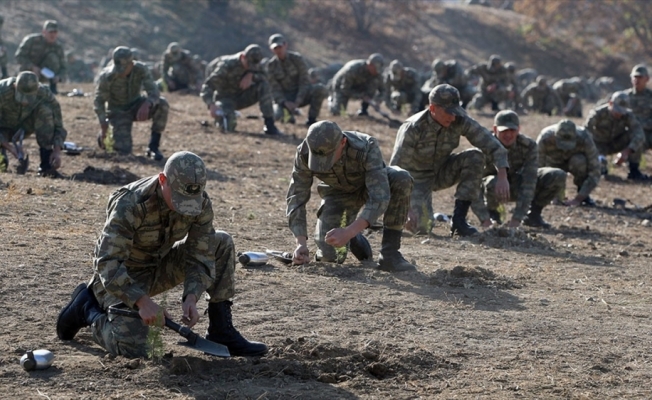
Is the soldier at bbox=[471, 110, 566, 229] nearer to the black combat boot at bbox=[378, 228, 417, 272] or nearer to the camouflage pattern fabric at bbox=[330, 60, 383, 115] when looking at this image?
the black combat boot at bbox=[378, 228, 417, 272]

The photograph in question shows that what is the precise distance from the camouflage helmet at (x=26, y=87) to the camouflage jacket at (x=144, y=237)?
6296 mm

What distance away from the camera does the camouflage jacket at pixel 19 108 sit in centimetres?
1228

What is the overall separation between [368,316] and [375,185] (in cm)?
121

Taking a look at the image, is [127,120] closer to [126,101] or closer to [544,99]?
[126,101]

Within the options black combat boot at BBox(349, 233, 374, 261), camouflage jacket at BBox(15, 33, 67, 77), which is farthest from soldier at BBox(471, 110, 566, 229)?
camouflage jacket at BBox(15, 33, 67, 77)

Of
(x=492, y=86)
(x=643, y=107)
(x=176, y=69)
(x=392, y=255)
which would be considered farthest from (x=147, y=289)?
(x=492, y=86)

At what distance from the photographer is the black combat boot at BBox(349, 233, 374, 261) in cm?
883

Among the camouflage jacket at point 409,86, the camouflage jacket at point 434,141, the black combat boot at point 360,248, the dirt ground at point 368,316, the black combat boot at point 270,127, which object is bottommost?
the dirt ground at point 368,316

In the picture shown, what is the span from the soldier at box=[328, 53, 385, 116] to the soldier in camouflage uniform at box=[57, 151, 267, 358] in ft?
47.6

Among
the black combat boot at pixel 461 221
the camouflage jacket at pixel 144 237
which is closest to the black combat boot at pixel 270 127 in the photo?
the black combat boot at pixel 461 221

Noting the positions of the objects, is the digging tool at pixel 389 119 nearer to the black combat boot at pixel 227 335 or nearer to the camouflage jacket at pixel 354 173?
the camouflage jacket at pixel 354 173

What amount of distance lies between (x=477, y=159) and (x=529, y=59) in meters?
39.6

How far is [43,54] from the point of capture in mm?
20703

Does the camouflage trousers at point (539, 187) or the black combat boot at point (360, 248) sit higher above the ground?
the camouflage trousers at point (539, 187)
